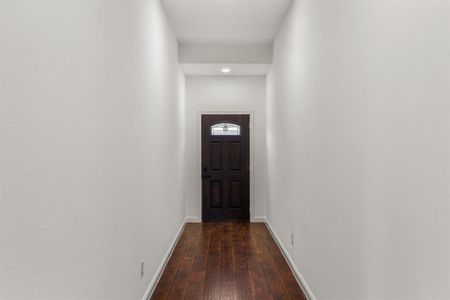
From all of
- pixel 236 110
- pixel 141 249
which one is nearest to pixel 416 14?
pixel 141 249

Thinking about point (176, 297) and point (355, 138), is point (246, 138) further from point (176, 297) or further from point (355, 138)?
point (355, 138)

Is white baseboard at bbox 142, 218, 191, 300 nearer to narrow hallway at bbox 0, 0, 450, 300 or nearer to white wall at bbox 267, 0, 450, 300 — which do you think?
narrow hallway at bbox 0, 0, 450, 300

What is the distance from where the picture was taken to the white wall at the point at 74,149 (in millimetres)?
974

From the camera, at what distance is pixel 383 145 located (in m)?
1.40

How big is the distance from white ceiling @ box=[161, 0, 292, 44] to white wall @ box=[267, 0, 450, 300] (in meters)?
0.86

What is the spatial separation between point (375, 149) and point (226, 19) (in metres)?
3.03

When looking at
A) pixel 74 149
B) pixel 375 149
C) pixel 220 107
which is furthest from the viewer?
pixel 220 107

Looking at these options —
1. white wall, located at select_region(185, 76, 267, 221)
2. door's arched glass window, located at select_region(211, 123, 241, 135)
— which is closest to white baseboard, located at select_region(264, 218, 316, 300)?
white wall, located at select_region(185, 76, 267, 221)

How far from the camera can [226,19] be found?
3.88 m

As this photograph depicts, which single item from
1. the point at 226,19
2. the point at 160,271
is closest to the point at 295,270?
the point at 160,271

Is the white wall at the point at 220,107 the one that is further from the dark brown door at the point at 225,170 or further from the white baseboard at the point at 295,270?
the white baseboard at the point at 295,270

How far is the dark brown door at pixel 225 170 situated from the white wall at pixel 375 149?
2.75 meters

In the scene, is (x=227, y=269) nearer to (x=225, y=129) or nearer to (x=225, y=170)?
(x=225, y=170)

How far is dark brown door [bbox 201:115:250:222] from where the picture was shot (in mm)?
5637
